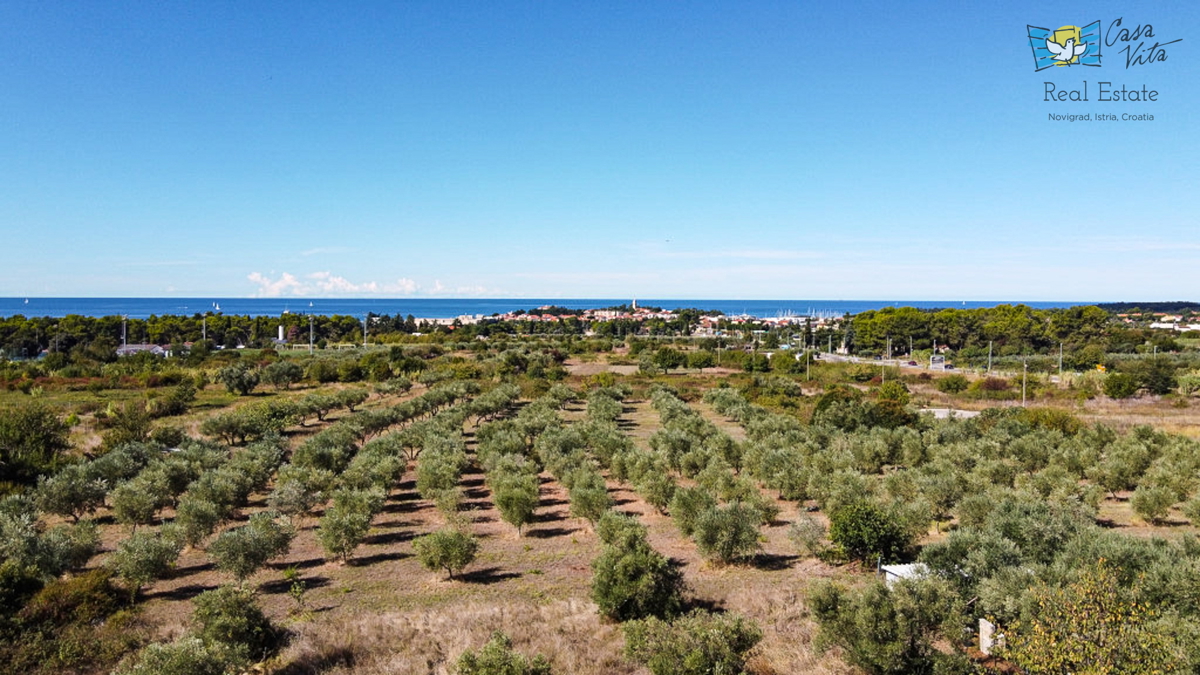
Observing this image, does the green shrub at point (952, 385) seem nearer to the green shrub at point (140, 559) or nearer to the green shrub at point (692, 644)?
the green shrub at point (692, 644)

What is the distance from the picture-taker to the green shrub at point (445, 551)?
17.2 metres

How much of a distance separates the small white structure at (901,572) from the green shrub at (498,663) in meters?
8.02

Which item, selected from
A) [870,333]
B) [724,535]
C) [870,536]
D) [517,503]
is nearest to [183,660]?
[517,503]

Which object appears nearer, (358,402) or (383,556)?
(383,556)

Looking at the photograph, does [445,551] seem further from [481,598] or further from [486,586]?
[481,598]

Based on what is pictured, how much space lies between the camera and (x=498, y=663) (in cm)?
1091

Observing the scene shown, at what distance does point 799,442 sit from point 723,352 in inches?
2476

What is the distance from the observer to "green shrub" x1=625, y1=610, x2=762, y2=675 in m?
11.5

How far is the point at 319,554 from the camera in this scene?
1992 cm

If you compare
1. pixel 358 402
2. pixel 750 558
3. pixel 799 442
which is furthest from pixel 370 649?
pixel 358 402

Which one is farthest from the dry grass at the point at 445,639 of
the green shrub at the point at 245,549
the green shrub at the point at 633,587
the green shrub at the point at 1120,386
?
the green shrub at the point at 1120,386

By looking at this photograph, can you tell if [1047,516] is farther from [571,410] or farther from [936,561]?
[571,410]

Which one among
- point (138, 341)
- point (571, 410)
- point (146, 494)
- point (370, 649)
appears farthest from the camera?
point (138, 341)

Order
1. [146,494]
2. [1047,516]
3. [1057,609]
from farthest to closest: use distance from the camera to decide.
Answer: [146,494]
[1047,516]
[1057,609]
